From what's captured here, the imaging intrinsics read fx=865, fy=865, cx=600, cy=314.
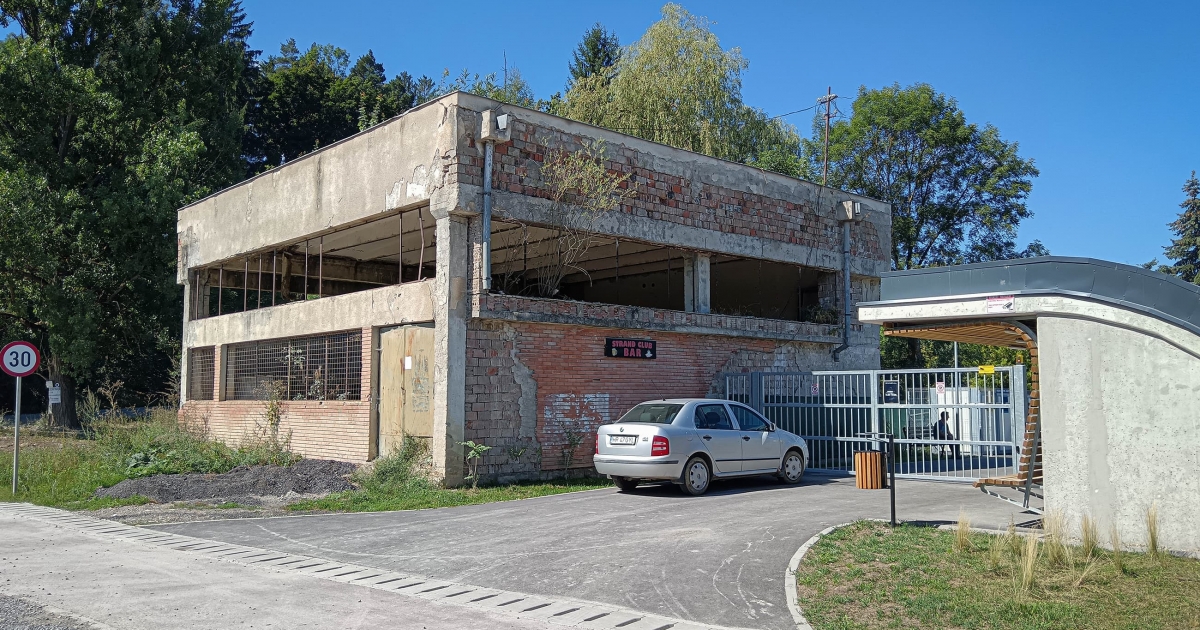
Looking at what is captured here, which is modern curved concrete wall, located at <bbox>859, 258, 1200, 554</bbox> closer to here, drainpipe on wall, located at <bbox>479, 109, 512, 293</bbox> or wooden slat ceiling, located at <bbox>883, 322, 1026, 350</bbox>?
wooden slat ceiling, located at <bbox>883, 322, 1026, 350</bbox>

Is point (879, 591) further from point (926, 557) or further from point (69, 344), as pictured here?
point (69, 344)

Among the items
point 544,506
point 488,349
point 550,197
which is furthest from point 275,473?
point 550,197

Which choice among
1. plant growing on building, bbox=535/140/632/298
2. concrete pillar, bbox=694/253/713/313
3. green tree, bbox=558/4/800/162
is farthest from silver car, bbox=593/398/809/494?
green tree, bbox=558/4/800/162

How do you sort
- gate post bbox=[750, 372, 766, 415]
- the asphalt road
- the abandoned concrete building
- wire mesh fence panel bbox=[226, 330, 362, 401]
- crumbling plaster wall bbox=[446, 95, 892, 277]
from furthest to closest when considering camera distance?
gate post bbox=[750, 372, 766, 415]
wire mesh fence panel bbox=[226, 330, 362, 401]
crumbling plaster wall bbox=[446, 95, 892, 277]
the abandoned concrete building
the asphalt road

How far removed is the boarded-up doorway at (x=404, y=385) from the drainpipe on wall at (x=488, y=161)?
1.62 m

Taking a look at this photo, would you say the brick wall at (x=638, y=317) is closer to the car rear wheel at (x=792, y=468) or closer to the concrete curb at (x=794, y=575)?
the car rear wheel at (x=792, y=468)

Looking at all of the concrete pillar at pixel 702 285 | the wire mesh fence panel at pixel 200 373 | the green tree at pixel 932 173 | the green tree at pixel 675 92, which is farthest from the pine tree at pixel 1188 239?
the wire mesh fence panel at pixel 200 373

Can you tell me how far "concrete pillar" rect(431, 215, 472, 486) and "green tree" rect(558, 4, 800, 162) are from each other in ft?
68.2

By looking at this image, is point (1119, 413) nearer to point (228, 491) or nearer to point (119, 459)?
point (228, 491)

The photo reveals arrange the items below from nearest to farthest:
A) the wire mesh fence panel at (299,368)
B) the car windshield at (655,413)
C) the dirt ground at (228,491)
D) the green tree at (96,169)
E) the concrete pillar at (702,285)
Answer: the dirt ground at (228,491) < the car windshield at (655,413) < the wire mesh fence panel at (299,368) < the concrete pillar at (702,285) < the green tree at (96,169)

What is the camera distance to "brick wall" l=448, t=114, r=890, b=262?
16797 mm

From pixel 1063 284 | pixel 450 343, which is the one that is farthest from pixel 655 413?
pixel 1063 284

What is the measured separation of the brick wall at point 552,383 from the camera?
52.7 ft

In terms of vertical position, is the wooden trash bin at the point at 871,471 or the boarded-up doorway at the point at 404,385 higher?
the boarded-up doorway at the point at 404,385
